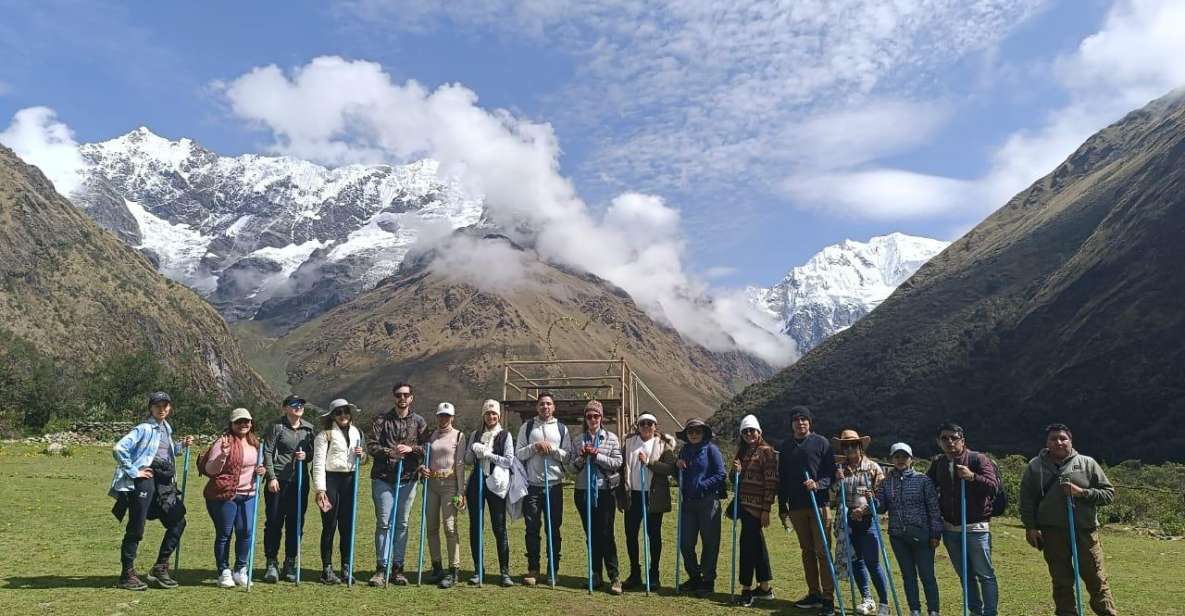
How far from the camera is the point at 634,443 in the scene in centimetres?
1043

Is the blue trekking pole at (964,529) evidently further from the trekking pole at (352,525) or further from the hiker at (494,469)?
the trekking pole at (352,525)

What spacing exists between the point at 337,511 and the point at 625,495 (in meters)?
3.53

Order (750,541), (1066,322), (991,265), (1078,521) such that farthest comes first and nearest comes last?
(991,265) → (1066,322) → (750,541) → (1078,521)

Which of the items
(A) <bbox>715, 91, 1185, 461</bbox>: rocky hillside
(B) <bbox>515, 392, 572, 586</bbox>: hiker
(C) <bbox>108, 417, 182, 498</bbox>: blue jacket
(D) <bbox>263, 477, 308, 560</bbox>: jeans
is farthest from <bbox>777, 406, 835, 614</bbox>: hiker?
(A) <bbox>715, 91, 1185, 461</bbox>: rocky hillside

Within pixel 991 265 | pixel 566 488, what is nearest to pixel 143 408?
pixel 566 488

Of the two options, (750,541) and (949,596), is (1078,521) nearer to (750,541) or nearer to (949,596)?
(949,596)

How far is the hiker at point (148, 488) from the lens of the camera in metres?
8.98

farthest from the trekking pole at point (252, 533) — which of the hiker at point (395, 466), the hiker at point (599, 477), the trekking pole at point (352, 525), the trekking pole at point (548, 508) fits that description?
the hiker at point (599, 477)

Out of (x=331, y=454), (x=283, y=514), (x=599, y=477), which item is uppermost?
(x=331, y=454)

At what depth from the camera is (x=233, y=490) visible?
9.40 meters

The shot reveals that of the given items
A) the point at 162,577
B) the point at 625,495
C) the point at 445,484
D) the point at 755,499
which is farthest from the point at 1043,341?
the point at 162,577

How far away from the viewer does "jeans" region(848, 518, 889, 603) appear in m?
9.11

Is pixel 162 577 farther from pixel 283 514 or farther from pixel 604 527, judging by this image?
pixel 604 527

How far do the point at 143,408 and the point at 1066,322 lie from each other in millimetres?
Result: 78611
